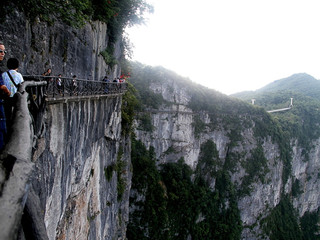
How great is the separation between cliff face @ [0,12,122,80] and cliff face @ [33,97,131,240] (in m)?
1.82

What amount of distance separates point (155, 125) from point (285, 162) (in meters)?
28.5

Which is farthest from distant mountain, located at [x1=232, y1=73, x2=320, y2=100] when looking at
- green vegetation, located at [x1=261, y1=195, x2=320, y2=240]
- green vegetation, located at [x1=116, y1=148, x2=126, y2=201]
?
green vegetation, located at [x1=116, y1=148, x2=126, y2=201]

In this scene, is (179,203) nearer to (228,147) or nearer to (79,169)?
(228,147)

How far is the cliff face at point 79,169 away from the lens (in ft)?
16.8

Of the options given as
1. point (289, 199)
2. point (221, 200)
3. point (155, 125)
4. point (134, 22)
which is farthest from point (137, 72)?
point (289, 199)

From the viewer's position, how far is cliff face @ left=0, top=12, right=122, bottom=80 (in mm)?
5270

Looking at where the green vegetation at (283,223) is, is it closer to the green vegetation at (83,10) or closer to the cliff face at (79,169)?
the cliff face at (79,169)

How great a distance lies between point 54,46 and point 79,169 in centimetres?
490

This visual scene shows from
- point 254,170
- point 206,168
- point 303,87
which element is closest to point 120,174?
point 206,168

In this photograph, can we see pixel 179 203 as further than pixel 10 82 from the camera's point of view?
Yes

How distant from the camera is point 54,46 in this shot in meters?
7.33

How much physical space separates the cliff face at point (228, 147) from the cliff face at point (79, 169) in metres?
17.1

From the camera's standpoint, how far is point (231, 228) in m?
31.2

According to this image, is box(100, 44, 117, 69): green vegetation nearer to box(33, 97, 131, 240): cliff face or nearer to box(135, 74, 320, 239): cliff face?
box(33, 97, 131, 240): cliff face
